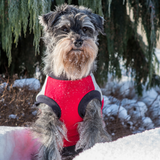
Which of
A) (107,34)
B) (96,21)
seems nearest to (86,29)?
(96,21)

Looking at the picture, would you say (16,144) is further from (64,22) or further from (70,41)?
(64,22)

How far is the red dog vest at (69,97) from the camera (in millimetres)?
2359

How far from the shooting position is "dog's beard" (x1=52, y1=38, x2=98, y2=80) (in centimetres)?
230

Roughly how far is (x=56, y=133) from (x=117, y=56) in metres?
3.13

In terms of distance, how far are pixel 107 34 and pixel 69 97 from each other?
2.45 meters

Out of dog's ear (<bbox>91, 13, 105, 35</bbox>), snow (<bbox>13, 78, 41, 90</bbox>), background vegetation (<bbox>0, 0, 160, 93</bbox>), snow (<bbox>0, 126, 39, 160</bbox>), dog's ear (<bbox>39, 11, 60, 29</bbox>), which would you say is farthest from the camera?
snow (<bbox>13, 78, 41, 90</bbox>)

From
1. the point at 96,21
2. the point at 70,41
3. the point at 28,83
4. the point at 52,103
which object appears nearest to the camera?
the point at 70,41

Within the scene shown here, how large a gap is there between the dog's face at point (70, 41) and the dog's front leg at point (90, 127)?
45 cm

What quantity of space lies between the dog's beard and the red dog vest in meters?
0.11

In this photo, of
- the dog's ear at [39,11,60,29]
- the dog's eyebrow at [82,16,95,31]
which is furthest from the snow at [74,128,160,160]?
the dog's ear at [39,11,60,29]

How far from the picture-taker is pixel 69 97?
7.78 ft

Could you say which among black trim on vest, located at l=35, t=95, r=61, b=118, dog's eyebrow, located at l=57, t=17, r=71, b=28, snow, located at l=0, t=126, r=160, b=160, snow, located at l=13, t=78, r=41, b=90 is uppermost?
dog's eyebrow, located at l=57, t=17, r=71, b=28

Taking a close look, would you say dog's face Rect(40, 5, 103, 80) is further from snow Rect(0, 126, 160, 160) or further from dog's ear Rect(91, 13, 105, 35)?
snow Rect(0, 126, 160, 160)

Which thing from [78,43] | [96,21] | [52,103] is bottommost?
[52,103]
